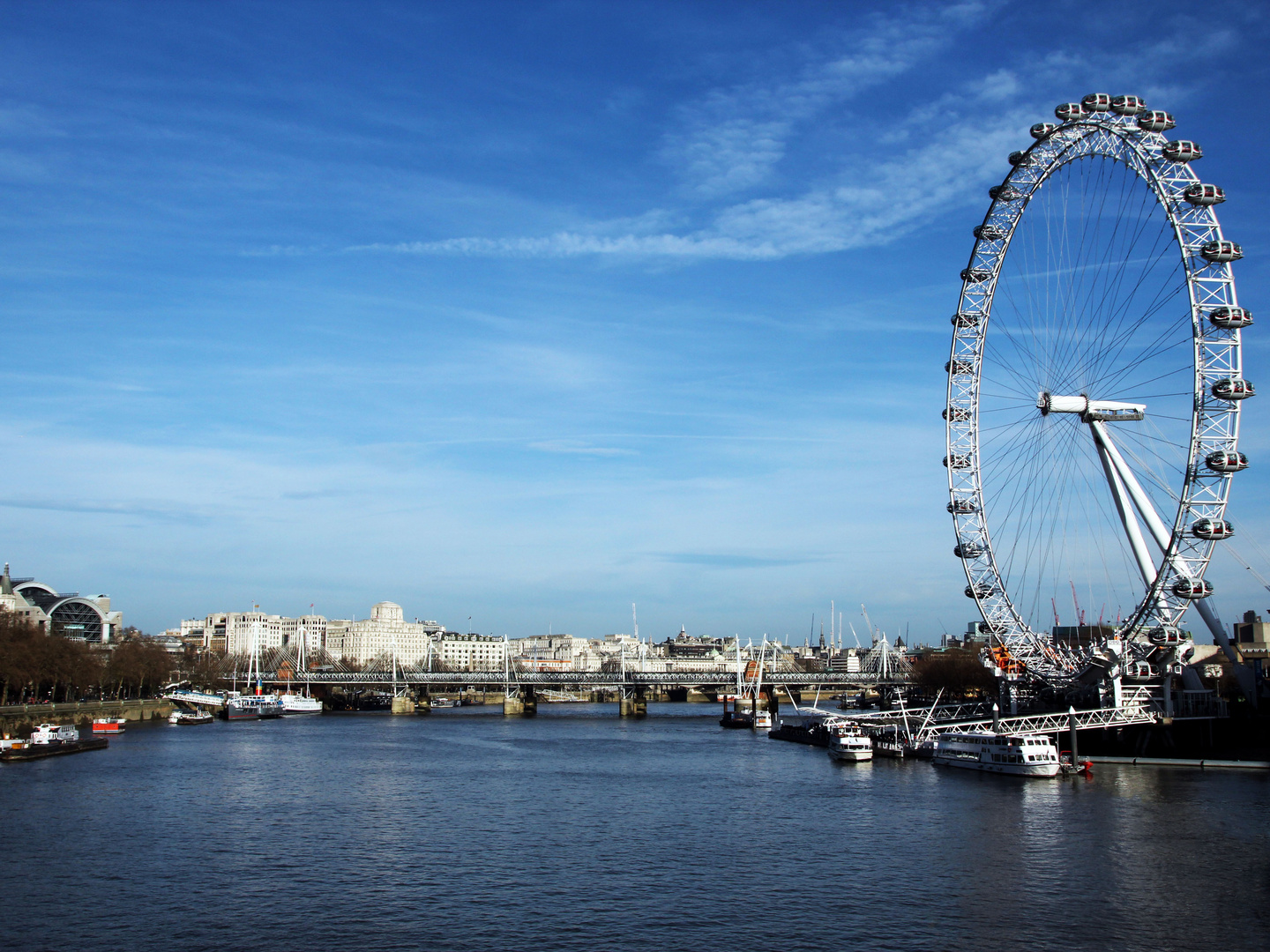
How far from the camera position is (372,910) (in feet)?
108

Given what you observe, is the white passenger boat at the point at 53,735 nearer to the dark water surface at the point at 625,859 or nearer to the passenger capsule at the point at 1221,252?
the dark water surface at the point at 625,859

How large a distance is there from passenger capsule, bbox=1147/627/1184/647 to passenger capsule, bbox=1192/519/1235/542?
250 inches

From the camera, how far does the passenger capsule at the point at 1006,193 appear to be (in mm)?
68806

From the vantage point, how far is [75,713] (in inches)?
3999

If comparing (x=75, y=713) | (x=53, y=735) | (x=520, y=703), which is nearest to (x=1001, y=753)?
(x=53, y=735)

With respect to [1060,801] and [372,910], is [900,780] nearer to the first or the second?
[1060,801]

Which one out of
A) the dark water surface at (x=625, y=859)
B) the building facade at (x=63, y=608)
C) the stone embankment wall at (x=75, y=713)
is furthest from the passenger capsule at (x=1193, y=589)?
the building facade at (x=63, y=608)

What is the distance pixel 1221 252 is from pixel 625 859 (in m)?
42.5

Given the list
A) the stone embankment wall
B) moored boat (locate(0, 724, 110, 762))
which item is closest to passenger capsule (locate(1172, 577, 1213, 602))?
moored boat (locate(0, 724, 110, 762))

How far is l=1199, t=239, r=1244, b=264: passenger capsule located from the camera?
5734cm

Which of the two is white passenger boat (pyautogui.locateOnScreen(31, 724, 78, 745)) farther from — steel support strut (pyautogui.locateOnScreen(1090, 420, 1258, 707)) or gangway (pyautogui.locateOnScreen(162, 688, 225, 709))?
steel support strut (pyautogui.locateOnScreen(1090, 420, 1258, 707))

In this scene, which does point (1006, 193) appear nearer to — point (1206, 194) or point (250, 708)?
point (1206, 194)

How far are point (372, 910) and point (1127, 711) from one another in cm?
5203

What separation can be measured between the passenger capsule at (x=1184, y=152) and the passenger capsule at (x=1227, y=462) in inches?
604
